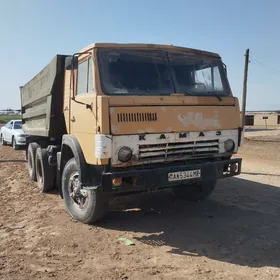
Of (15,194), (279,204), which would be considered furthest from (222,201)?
(15,194)

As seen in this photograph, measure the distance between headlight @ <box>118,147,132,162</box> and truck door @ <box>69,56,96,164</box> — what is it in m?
0.38

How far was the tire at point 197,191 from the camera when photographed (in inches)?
255

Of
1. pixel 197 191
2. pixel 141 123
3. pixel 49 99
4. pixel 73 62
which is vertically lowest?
pixel 197 191

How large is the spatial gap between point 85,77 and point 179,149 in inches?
68.9

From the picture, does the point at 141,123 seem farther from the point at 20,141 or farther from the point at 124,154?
the point at 20,141

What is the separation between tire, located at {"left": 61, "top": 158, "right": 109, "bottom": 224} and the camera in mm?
4996

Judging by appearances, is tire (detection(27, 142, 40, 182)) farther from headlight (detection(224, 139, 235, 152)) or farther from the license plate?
headlight (detection(224, 139, 235, 152))

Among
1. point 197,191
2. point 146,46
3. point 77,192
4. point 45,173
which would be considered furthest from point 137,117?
point 45,173

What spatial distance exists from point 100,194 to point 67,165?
3.02 ft

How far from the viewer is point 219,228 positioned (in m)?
5.02

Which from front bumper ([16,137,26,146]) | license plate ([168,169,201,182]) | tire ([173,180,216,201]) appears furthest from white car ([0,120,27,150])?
license plate ([168,169,201,182])

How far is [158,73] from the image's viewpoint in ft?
17.0

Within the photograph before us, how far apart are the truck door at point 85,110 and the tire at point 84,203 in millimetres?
426

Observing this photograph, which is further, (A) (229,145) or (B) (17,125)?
(B) (17,125)
